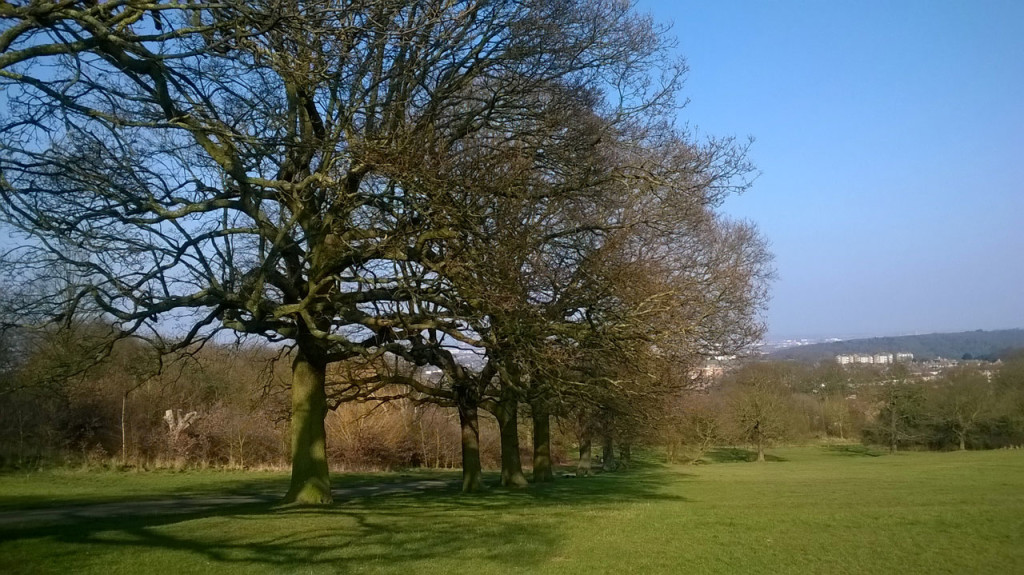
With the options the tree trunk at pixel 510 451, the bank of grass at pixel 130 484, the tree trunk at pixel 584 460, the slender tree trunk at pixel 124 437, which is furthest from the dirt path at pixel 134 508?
the tree trunk at pixel 584 460

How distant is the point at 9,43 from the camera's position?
32.7 ft

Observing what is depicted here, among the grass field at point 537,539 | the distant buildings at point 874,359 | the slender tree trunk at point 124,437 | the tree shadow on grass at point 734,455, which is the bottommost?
the tree shadow on grass at point 734,455

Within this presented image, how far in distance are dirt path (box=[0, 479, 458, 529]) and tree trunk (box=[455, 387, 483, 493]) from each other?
88.6 inches

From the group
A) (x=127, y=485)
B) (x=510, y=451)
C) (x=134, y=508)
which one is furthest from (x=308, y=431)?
(x=127, y=485)

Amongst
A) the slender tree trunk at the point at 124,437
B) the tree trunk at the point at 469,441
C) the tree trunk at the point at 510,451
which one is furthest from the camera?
the slender tree trunk at the point at 124,437

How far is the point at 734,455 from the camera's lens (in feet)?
226

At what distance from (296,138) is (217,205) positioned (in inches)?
77.2

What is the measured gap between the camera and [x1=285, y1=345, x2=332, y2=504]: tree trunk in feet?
55.1

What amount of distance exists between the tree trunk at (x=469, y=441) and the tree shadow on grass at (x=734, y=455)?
1688 inches

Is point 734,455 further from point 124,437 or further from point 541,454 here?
point 124,437

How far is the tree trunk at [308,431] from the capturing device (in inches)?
661

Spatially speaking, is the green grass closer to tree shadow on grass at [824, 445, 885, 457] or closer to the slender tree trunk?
the slender tree trunk

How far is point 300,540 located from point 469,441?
13.5 metres

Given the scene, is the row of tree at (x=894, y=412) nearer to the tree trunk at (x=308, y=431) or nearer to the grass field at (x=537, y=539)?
the grass field at (x=537, y=539)
